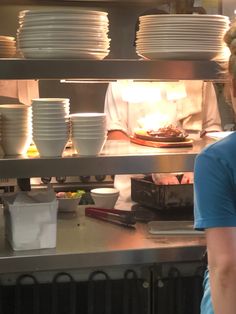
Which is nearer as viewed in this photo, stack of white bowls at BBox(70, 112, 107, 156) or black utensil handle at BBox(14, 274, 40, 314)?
stack of white bowls at BBox(70, 112, 107, 156)

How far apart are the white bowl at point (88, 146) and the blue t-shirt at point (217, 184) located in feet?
2.05

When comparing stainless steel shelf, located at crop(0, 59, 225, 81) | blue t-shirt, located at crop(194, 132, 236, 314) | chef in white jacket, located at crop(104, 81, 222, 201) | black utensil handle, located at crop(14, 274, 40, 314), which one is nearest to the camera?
blue t-shirt, located at crop(194, 132, 236, 314)

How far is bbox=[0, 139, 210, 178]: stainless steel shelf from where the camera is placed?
5.08ft

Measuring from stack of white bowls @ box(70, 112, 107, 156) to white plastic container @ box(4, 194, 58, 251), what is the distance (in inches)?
7.3

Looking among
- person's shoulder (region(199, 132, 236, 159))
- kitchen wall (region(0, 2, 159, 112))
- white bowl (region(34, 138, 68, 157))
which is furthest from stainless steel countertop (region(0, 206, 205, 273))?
kitchen wall (region(0, 2, 159, 112))

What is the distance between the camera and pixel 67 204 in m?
2.11

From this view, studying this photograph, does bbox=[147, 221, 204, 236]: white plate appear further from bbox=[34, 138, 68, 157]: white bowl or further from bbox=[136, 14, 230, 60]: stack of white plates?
bbox=[136, 14, 230, 60]: stack of white plates

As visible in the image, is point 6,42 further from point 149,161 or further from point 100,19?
point 149,161

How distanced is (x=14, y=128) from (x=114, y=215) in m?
0.53

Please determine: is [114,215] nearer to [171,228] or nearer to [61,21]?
[171,228]

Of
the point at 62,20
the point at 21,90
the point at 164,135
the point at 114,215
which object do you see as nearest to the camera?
the point at 62,20

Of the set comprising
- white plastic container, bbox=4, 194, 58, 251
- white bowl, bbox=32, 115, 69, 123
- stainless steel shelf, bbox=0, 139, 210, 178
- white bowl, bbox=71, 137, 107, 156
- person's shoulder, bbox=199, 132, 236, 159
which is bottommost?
white plastic container, bbox=4, 194, 58, 251

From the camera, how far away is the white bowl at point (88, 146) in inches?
63.3

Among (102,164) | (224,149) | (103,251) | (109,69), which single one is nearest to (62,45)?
(109,69)
